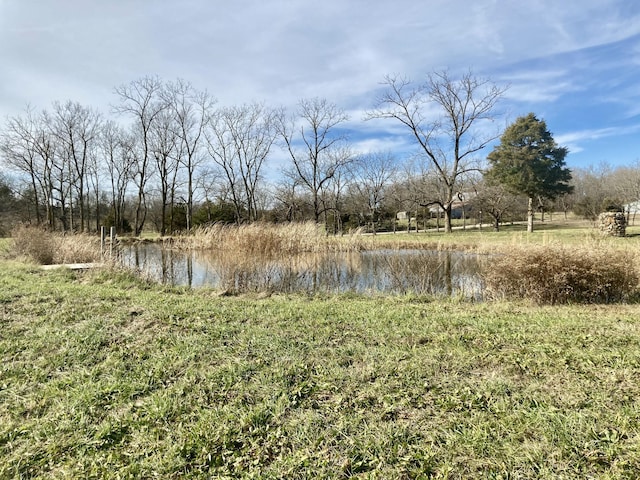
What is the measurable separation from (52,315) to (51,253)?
8031 mm

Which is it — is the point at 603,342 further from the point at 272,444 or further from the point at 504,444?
the point at 272,444

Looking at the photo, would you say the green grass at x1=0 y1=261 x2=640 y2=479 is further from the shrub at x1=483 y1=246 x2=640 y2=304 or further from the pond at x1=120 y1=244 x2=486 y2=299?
the pond at x1=120 y1=244 x2=486 y2=299

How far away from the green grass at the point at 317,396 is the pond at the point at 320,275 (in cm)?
296

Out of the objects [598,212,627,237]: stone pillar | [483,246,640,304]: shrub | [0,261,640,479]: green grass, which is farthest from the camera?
[598,212,627,237]: stone pillar

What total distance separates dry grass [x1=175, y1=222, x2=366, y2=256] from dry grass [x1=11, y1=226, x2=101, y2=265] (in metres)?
3.13

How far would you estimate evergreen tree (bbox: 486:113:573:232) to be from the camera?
892 inches

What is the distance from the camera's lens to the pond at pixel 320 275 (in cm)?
752

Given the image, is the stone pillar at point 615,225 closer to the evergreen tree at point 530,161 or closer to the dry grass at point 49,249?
the evergreen tree at point 530,161

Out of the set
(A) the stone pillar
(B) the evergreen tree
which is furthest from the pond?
(B) the evergreen tree

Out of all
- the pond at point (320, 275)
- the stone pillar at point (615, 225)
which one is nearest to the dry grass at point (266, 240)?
the pond at point (320, 275)

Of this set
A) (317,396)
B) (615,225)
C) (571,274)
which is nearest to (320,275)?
(571,274)

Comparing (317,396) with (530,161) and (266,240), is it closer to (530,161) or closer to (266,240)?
(266,240)

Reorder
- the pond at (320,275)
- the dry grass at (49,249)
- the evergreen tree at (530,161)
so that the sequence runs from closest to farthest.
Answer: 1. the pond at (320,275)
2. the dry grass at (49,249)
3. the evergreen tree at (530,161)

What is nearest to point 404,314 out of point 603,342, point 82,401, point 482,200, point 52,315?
point 603,342
